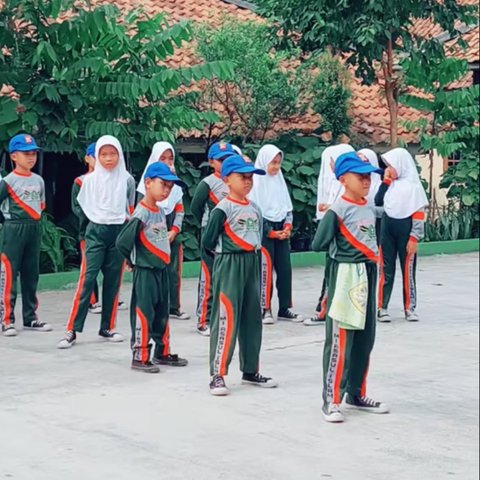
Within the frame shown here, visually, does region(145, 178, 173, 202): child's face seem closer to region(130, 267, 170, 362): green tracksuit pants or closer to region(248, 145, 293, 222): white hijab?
region(130, 267, 170, 362): green tracksuit pants

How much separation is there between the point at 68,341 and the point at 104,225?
108 centimetres

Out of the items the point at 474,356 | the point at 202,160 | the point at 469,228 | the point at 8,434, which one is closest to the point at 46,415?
the point at 8,434

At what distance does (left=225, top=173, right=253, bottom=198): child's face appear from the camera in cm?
816

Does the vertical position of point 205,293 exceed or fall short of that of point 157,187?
it falls short

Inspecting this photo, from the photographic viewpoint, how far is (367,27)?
16938 millimetres

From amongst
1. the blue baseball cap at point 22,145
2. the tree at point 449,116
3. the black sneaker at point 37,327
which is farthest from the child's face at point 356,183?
the tree at point 449,116

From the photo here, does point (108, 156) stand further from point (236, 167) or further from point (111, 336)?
point (236, 167)

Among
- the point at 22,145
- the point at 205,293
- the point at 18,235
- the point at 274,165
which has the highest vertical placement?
the point at 22,145

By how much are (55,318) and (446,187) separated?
10.8 metres

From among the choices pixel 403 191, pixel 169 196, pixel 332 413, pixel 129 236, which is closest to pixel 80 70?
pixel 169 196

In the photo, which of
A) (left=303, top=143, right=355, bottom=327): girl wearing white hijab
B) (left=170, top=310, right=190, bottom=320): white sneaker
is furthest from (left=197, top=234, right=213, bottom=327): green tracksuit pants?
(left=303, top=143, right=355, bottom=327): girl wearing white hijab

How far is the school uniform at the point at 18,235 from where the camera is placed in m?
10.4

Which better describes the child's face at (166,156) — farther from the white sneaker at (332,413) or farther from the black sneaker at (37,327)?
the white sneaker at (332,413)

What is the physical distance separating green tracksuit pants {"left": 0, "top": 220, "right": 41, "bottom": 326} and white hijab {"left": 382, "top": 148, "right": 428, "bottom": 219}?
3.56 m
